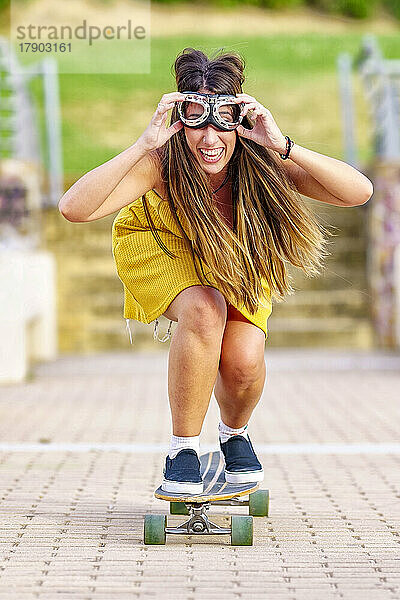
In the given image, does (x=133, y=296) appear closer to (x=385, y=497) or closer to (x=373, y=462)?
(x=385, y=497)

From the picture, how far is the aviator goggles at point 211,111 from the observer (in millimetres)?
3189

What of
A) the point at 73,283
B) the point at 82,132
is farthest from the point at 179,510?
the point at 82,132

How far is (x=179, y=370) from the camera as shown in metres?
3.25

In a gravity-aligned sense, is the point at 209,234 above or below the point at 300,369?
above

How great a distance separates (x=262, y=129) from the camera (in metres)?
3.23

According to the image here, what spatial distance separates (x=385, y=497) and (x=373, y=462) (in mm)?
762

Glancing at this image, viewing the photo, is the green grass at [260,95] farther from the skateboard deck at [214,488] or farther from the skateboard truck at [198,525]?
the skateboard truck at [198,525]

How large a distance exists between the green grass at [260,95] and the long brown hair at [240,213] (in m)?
11.1

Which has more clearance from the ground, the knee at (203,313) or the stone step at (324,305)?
the knee at (203,313)

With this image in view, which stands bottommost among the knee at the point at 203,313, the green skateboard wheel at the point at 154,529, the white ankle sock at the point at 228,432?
the green skateboard wheel at the point at 154,529

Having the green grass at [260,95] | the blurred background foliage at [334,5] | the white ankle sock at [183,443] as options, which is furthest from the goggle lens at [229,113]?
the blurred background foliage at [334,5]

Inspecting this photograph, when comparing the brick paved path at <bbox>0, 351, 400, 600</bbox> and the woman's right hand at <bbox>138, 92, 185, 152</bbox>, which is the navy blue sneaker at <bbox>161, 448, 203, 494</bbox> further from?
the woman's right hand at <bbox>138, 92, 185, 152</bbox>

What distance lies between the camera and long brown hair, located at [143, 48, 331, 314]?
329 cm

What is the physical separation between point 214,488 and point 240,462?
161 mm
